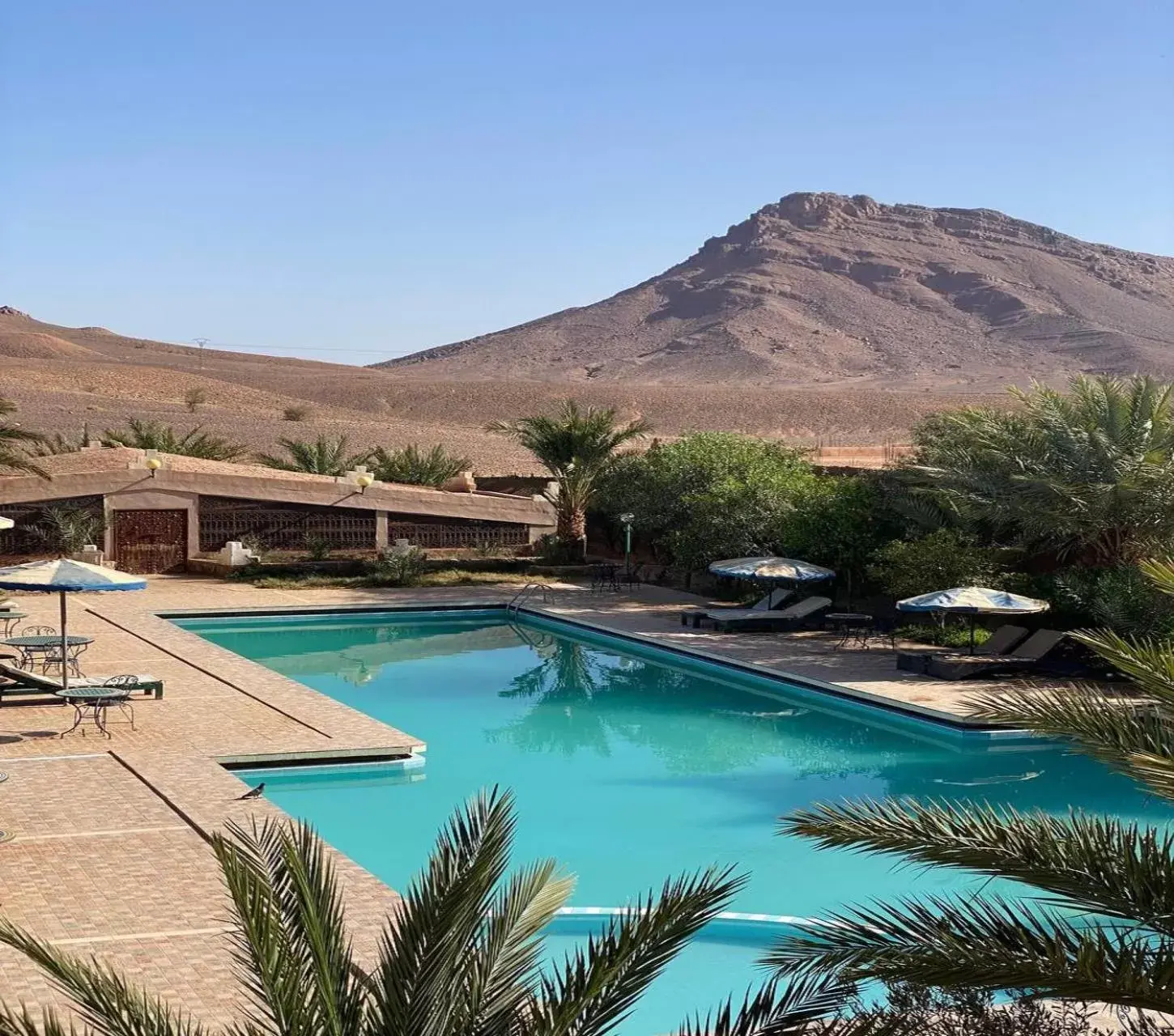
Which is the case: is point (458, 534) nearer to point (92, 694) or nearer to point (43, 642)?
point (43, 642)

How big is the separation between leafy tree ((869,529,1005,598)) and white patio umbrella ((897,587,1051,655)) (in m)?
1.24

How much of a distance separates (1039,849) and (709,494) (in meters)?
21.1

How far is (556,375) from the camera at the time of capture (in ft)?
413

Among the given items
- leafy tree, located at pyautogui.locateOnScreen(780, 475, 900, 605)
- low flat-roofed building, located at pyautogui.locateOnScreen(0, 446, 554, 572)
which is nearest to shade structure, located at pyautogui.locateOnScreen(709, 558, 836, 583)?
leafy tree, located at pyautogui.locateOnScreen(780, 475, 900, 605)

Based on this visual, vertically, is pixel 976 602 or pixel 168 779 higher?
pixel 976 602

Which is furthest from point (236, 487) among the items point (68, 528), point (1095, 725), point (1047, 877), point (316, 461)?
point (1047, 877)

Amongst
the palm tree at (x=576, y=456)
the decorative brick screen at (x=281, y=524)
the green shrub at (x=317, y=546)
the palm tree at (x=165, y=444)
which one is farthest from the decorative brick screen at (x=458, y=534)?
the palm tree at (x=165, y=444)

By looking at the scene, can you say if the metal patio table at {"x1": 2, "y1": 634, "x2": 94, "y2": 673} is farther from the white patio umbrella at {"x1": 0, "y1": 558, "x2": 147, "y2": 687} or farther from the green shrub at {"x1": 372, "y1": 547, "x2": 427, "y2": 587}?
the green shrub at {"x1": 372, "y1": 547, "x2": 427, "y2": 587}

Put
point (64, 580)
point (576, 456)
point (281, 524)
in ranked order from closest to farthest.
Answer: point (64, 580), point (281, 524), point (576, 456)

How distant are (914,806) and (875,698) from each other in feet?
39.0

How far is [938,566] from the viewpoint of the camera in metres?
21.0

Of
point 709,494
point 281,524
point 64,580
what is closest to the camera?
point 64,580

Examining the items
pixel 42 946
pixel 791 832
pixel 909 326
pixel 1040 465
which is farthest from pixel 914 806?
pixel 909 326

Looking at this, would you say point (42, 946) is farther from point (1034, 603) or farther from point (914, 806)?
point (1034, 603)
